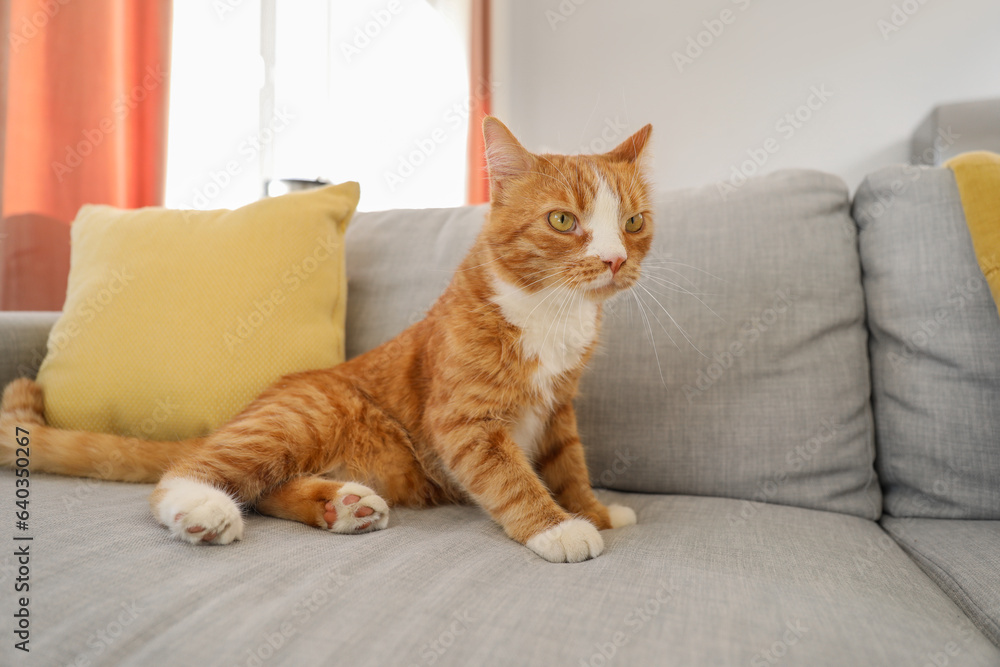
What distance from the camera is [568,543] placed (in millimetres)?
900

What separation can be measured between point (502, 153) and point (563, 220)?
21cm

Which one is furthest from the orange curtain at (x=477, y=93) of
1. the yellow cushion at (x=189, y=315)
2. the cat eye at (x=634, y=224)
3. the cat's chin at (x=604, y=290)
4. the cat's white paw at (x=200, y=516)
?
the cat's white paw at (x=200, y=516)

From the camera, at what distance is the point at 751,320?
1.35 m

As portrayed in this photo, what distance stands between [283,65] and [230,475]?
7.64 ft

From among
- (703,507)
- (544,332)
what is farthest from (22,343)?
(703,507)

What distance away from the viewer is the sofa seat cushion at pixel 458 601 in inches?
24.5

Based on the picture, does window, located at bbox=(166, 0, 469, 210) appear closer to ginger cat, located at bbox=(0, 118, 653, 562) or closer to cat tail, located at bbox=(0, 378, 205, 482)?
cat tail, located at bbox=(0, 378, 205, 482)

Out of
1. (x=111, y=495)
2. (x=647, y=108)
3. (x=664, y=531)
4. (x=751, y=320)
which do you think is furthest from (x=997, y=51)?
(x=111, y=495)

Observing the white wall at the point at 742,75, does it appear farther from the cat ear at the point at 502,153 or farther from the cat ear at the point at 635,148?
the cat ear at the point at 502,153

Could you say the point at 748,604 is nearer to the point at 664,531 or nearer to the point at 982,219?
the point at 664,531

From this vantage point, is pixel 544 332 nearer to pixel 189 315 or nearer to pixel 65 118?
pixel 189 315

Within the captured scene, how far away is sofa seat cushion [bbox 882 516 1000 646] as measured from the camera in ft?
2.66

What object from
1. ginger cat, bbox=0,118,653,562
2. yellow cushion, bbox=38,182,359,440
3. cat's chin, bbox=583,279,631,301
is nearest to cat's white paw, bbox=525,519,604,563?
ginger cat, bbox=0,118,653,562

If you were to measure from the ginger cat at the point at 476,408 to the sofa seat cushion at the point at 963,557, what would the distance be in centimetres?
50
